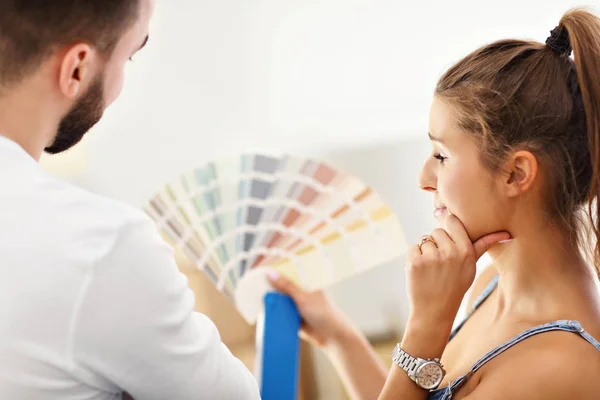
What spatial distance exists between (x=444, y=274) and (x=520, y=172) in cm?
20

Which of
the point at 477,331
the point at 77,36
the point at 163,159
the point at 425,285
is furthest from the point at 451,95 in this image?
the point at 163,159

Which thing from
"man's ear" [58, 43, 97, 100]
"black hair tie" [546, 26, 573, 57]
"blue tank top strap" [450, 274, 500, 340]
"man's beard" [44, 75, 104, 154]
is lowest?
"blue tank top strap" [450, 274, 500, 340]

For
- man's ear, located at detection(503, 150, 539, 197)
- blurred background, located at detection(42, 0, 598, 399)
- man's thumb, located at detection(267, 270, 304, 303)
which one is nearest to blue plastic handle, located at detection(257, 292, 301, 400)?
man's thumb, located at detection(267, 270, 304, 303)

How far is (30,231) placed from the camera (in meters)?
0.81

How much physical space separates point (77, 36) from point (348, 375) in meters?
0.83

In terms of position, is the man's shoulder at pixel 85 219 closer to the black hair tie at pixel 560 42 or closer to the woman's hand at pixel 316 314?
the woman's hand at pixel 316 314

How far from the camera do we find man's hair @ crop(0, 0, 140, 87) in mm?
892

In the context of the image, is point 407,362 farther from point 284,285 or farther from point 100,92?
point 100,92

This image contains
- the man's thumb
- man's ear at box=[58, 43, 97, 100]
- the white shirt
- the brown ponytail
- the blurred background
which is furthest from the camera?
the blurred background

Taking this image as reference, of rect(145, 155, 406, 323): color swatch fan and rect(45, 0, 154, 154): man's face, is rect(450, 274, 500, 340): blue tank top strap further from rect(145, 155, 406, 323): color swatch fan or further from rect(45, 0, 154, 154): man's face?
rect(45, 0, 154, 154): man's face

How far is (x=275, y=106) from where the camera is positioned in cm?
233

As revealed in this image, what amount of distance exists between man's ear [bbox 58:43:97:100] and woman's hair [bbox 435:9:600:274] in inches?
22.5

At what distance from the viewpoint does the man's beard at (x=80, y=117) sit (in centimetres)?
96

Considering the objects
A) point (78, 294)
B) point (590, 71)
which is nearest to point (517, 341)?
point (590, 71)
